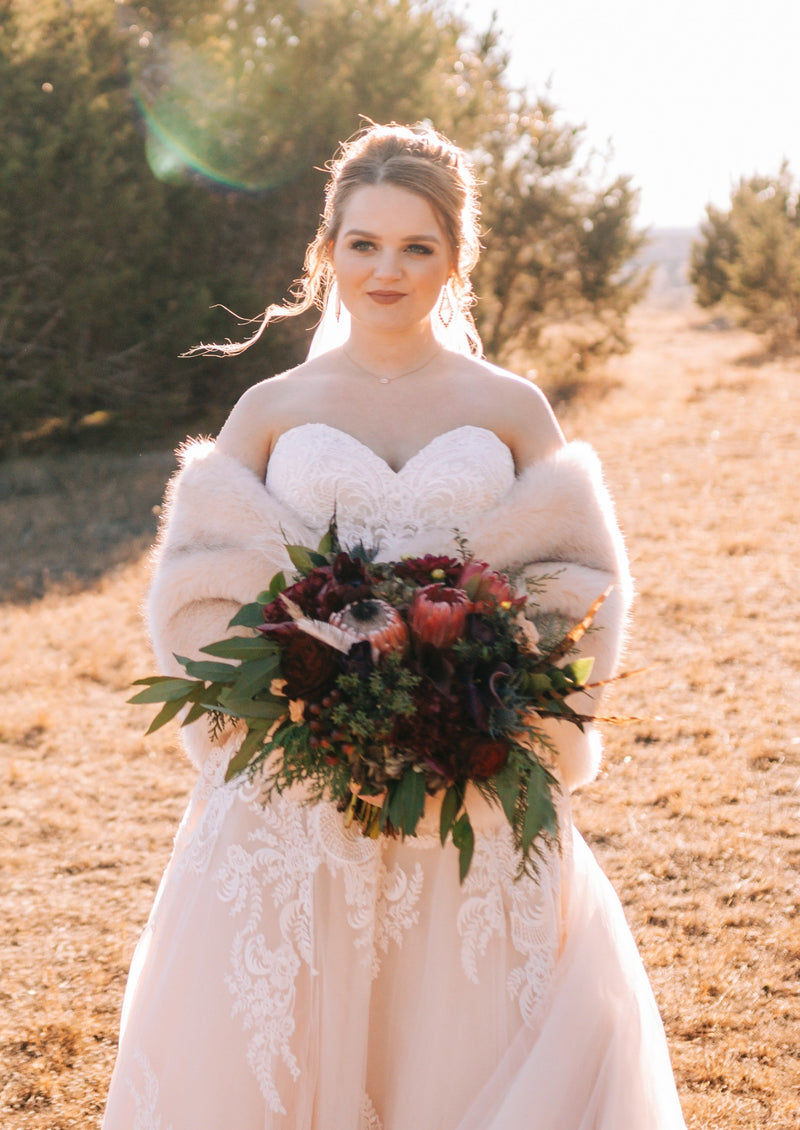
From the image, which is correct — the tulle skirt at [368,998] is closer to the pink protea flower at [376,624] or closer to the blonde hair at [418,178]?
the pink protea flower at [376,624]

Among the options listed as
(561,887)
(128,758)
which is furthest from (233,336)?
(561,887)

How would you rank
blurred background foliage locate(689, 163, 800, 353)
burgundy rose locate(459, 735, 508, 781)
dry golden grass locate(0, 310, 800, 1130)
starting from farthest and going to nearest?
blurred background foliage locate(689, 163, 800, 353) → dry golden grass locate(0, 310, 800, 1130) → burgundy rose locate(459, 735, 508, 781)

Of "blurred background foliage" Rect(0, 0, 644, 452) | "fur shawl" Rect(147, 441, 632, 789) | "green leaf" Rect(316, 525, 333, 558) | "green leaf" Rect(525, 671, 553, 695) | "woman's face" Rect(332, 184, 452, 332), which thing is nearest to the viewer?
"green leaf" Rect(525, 671, 553, 695)

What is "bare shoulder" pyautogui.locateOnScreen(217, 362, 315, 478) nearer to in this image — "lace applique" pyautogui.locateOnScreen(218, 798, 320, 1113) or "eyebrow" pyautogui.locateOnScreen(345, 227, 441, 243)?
"eyebrow" pyautogui.locateOnScreen(345, 227, 441, 243)

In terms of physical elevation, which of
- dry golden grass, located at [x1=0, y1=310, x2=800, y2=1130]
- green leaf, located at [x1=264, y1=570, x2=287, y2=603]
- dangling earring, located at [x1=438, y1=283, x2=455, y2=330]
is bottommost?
dry golden grass, located at [x1=0, y1=310, x2=800, y2=1130]

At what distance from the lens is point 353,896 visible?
7.46 feet

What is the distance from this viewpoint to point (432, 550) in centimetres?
246

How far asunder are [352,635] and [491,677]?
A: 0.86 feet

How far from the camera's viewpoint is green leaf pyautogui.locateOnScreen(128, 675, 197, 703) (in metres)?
2.12

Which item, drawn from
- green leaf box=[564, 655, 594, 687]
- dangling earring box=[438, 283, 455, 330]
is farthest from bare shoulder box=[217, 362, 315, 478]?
green leaf box=[564, 655, 594, 687]

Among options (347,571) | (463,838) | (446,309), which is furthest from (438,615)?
(446,309)

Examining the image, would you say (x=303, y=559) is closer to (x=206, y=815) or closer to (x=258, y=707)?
(x=258, y=707)

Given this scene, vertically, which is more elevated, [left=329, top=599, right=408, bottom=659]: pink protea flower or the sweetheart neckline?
the sweetheart neckline

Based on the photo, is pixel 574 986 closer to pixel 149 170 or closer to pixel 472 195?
pixel 472 195
